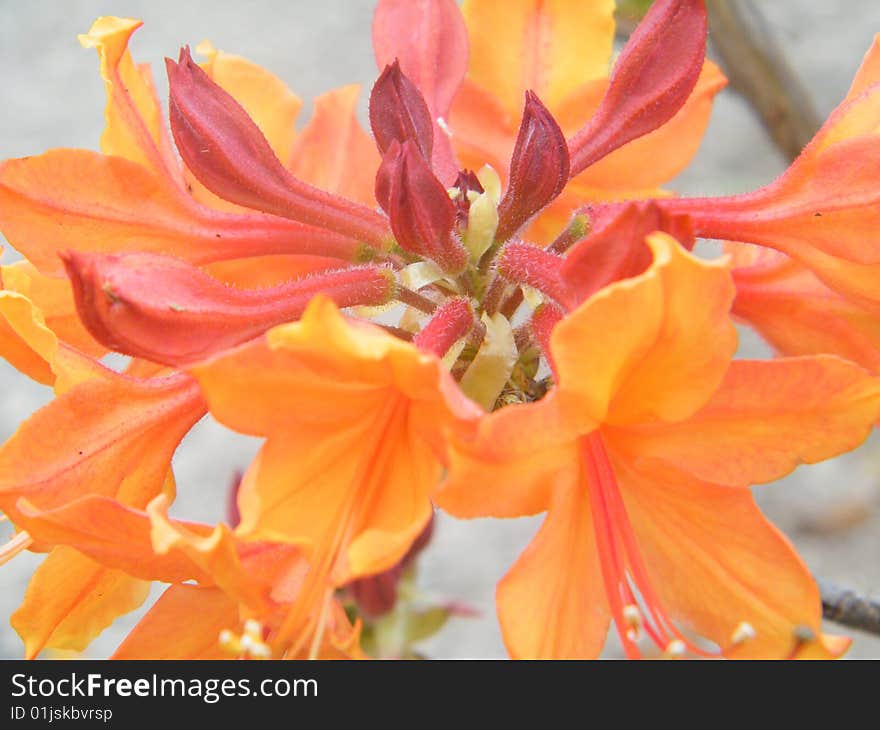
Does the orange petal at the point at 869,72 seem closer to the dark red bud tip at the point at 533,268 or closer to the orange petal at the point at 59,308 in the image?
the dark red bud tip at the point at 533,268

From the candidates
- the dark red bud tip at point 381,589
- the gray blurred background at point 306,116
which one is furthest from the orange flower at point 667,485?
the gray blurred background at point 306,116

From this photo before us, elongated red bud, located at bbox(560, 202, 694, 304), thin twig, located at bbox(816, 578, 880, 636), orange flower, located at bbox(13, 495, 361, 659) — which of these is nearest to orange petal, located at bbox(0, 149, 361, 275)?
orange flower, located at bbox(13, 495, 361, 659)

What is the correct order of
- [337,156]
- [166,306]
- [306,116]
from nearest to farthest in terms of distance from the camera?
[166,306] < [337,156] < [306,116]

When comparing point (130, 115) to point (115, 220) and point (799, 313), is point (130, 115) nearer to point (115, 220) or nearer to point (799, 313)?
point (115, 220)

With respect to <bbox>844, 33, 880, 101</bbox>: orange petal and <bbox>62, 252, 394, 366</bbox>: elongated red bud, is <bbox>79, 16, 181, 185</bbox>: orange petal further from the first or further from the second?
<bbox>844, 33, 880, 101</bbox>: orange petal

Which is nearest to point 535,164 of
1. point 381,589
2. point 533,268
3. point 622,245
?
point 533,268
